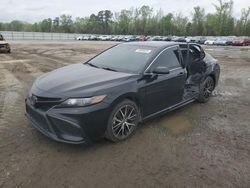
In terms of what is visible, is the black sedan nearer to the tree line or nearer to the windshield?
the windshield

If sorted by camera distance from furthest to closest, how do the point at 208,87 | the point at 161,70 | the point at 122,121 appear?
the point at 208,87 → the point at 161,70 → the point at 122,121

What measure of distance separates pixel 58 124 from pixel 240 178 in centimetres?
248

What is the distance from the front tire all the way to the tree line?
2936 inches

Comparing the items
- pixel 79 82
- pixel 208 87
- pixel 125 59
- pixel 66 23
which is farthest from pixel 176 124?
pixel 66 23

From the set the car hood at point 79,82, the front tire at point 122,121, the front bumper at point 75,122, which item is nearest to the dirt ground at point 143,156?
the front tire at point 122,121

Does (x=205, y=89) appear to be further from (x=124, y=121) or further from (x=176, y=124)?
(x=124, y=121)

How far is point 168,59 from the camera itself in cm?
475

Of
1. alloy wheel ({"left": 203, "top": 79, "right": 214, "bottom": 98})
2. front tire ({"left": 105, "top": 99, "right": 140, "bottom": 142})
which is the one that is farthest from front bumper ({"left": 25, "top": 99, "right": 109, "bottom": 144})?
alloy wheel ({"left": 203, "top": 79, "right": 214, "bottom": 98})

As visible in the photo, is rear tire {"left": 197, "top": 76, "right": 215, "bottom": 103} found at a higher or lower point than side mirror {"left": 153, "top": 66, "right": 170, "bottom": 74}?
lower

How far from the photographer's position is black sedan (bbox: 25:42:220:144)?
3.39m

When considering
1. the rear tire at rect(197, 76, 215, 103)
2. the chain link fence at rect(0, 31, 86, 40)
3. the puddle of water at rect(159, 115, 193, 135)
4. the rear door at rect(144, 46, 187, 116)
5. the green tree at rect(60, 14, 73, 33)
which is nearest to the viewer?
the rear door at rect(144, 46, 187, 116)

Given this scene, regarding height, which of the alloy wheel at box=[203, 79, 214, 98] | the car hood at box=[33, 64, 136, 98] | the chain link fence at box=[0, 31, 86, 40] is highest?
the chain link fence at box=[0, 31, 86, 40]

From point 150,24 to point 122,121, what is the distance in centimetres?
8593

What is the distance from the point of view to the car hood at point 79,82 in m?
3.49
